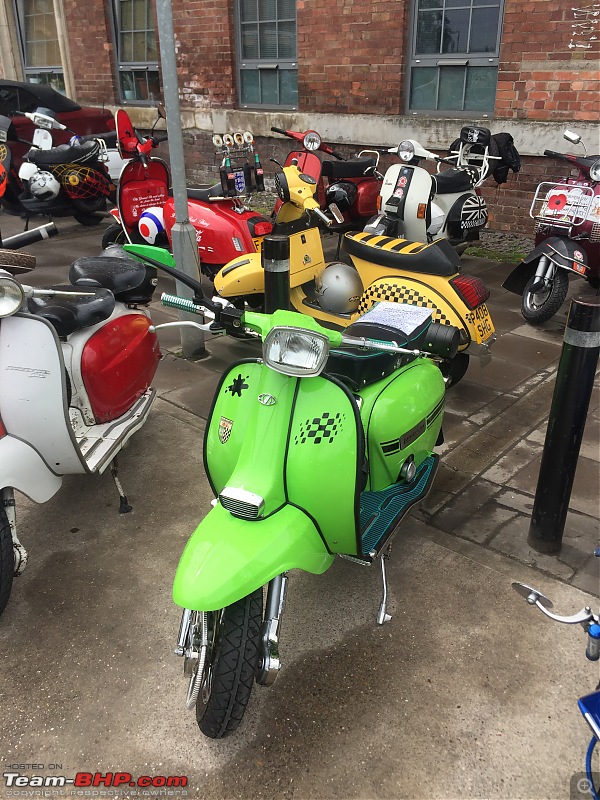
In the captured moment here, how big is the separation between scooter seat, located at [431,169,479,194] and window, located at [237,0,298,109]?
162 inches

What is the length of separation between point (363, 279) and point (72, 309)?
81.7 inches

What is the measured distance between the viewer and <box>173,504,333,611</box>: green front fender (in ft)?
6.27

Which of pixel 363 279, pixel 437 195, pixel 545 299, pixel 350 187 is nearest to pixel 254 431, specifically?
pixel 363 279

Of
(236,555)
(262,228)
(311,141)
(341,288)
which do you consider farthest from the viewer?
(311,141)

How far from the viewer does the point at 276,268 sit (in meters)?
3.77

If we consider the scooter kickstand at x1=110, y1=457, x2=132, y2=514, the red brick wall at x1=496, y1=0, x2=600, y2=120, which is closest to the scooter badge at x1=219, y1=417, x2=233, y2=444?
the scooter kickstand at x1=110, y1=457, x2=132, y2=514

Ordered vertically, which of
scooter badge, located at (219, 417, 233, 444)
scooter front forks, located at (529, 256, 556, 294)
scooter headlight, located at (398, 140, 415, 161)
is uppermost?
scooter headlight, located at (398, 140, 415, 161)

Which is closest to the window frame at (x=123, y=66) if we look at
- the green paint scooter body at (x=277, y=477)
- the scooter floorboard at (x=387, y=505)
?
the scooter floorboard at (x=387, y=505)

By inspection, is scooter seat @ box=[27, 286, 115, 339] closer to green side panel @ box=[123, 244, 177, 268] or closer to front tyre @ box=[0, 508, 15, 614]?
green side panel @ box=[123, 244, 177, 268]

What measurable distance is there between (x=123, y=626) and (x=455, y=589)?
1.35m

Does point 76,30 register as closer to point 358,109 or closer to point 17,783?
point 358,109

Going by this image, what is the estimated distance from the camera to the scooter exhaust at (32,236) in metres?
3.09

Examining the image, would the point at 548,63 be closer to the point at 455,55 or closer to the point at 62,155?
the point at 455,55

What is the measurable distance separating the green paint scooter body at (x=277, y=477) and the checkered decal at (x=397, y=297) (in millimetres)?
1621
